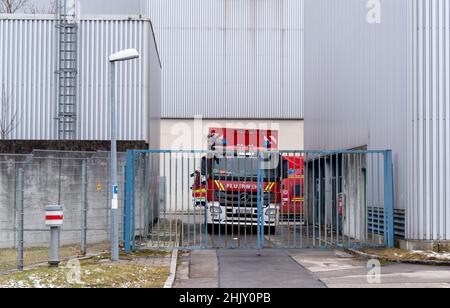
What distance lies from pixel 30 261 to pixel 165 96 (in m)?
23.5

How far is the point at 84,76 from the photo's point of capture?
2364 cm

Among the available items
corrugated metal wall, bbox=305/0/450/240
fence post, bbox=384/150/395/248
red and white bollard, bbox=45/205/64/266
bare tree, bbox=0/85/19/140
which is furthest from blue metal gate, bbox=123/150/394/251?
bare tree, bbox=0/85/19/140

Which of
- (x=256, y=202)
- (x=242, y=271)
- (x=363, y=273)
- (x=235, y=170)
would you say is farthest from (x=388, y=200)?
(x=235, y=170)

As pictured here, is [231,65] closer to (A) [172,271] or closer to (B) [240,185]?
(B) [240,185]

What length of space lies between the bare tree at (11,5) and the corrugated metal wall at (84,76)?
19.6m

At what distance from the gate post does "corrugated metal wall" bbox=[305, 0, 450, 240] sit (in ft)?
22.1

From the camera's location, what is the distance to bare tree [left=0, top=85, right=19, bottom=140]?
2395cm

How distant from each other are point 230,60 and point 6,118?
1750cm

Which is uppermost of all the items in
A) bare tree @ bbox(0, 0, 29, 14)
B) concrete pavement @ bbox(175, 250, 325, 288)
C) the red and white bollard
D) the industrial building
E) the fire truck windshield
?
bare tree @ bbox(0, 0, 29, 14)

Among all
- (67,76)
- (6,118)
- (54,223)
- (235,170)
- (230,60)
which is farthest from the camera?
(230,60)

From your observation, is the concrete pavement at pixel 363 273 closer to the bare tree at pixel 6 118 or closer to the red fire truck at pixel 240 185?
the red fire truck at pixel 240 185

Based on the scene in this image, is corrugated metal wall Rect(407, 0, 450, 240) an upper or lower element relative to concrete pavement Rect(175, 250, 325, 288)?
upper

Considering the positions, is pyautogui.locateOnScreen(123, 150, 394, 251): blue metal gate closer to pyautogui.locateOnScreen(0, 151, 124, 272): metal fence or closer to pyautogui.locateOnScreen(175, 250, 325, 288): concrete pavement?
pyautogui.locateOnScreen(175, 250, 325, 288): concrete pavement
